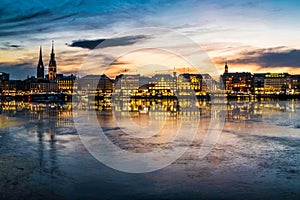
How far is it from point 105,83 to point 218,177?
142759 mm

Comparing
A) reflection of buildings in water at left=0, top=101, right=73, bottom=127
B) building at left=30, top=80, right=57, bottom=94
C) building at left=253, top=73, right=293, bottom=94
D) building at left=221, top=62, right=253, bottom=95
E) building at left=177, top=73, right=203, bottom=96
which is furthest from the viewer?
building at left=221, top=62, right=253, bottom=95

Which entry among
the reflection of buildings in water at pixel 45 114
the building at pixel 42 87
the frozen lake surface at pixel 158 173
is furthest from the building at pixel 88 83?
the frozen lake surface at pixel 158 173

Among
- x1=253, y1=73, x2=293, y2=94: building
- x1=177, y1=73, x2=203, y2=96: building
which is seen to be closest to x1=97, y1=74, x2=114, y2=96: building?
x1=177, y1=73, x2=203, y2=96: building

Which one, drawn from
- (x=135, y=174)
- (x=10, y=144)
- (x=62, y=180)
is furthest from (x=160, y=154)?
(x=10, y=144)

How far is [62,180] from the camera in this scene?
8031 millimetres

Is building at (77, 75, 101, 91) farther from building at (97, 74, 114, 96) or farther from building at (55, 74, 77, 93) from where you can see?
building at (55, 74, 77, 93)

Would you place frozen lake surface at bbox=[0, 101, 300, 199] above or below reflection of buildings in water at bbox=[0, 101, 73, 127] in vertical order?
below

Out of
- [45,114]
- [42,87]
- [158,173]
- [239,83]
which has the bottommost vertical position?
[158,173]

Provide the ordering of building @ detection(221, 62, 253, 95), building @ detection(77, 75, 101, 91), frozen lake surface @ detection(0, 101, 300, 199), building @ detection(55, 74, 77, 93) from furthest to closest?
building @ detection(221, 62, 253, 95)
building @ detection(77, 75, 101, 91)
building @ detection(55, 74, 77, 93)
frozen lake surface @ detection(0, 101, 300, 199)

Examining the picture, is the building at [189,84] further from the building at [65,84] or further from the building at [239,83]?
the building at [65,84]

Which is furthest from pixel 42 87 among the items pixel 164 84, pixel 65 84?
pixel 164 84

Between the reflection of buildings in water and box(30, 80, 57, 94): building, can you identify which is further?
box(30, 80, 57, 94): building

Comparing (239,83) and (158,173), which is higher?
(239,83)

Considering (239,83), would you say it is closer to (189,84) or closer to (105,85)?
(189,84)
